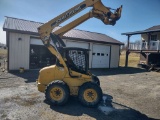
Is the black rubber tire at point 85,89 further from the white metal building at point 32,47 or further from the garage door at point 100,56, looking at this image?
the garage door at point 100,56

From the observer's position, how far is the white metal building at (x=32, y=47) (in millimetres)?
15252

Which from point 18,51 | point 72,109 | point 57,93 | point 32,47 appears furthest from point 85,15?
point 32,47

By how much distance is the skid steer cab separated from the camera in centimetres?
668

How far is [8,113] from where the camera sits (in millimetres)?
5746

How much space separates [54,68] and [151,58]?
65.8 ft

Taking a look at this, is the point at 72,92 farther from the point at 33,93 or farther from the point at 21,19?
the point at 21,19

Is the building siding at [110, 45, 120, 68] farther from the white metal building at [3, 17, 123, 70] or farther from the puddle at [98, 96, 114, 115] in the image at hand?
the puddle at [98, 96, 114, 115]

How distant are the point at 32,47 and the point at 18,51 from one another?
168 cm

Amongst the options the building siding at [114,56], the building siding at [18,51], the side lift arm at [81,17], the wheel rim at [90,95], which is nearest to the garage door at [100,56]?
the building siding at [114,56]

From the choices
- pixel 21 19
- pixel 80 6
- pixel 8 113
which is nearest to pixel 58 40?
pixel 80 6

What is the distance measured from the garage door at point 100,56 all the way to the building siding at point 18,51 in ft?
29.4

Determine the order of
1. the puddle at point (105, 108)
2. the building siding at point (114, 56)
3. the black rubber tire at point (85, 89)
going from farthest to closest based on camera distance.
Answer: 1. the building siding at point (114, 56)
2. the black rubber tire at point (85, 89)
3. the puddle at point (105, 108)

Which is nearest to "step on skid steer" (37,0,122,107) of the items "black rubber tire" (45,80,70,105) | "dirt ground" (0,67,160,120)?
"black rubber tire" (45,80,70,105)

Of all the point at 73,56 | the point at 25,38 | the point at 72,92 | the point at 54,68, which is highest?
the point at 25,38
